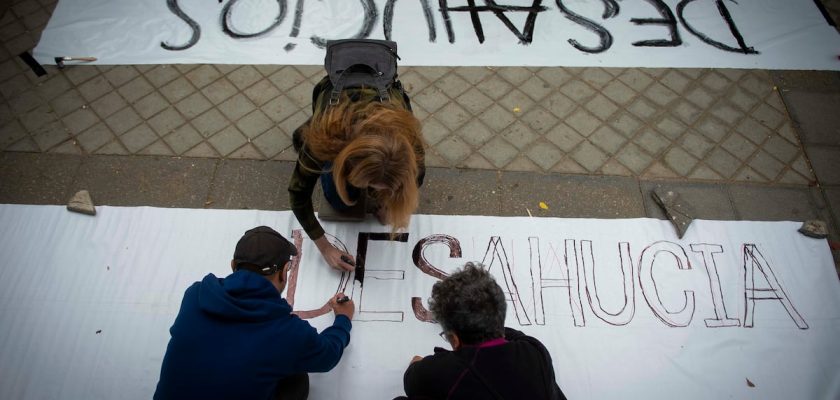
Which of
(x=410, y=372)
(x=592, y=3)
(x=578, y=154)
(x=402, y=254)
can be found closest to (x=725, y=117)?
(x=578, y=154)

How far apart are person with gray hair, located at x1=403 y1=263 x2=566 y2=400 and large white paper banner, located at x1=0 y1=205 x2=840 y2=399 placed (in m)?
0.78

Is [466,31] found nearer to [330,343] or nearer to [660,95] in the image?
[660,95]

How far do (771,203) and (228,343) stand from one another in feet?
10.5

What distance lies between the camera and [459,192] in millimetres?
2965

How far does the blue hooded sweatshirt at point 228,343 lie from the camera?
1481 millimetres

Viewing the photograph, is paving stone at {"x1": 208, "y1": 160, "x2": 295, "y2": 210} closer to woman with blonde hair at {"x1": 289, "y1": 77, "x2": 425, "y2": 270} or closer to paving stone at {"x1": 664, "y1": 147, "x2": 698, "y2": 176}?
woman with blonde hair at {"x1": 289, "y1": 77, "x2": 425, "y2": 270}

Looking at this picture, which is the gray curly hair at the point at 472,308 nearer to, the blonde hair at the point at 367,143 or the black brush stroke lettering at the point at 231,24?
the blonde hair at the point at 367,143

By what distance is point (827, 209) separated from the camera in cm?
292

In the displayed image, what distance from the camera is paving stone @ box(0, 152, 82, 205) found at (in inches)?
114

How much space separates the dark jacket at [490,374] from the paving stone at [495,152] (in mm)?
1669

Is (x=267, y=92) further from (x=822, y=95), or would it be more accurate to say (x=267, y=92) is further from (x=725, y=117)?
(x=822, y=95)

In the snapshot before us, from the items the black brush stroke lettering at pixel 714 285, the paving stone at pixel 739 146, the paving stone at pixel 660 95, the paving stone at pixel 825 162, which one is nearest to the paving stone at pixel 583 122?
the paving stone at pixel 660 95

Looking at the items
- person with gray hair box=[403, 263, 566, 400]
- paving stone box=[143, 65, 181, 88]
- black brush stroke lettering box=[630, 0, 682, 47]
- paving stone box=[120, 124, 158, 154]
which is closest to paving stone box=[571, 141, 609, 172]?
black brush stroke lettering box=[630, 0, 682, 47]

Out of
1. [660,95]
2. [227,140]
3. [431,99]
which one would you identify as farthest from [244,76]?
[660,95]
